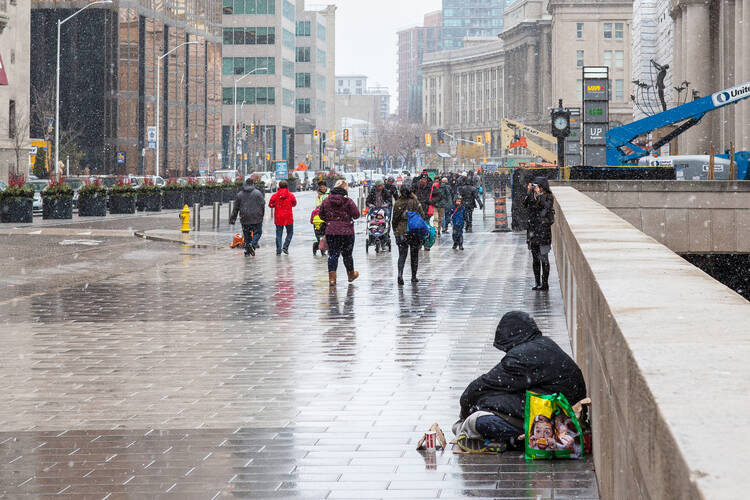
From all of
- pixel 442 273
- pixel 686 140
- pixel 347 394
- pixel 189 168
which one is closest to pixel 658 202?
pixel 442 273

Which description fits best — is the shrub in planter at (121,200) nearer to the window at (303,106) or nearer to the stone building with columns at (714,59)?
the stone building with columns at (714,59)

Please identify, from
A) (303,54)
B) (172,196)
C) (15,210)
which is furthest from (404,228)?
(303,54)

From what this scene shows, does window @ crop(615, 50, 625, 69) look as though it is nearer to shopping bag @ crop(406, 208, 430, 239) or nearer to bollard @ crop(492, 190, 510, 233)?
bollard @ crop(492, 190, 510, 233)

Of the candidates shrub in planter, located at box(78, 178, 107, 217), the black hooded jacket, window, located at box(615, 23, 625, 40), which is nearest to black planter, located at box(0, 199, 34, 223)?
shrub in planter, located at box(78, 178, 107, 217)

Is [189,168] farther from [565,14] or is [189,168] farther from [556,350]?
[556,350]

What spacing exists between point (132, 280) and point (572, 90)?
132997 mm

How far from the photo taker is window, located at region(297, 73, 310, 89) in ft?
509

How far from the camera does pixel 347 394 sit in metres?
9.67

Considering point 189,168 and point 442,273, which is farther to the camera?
point 189,168

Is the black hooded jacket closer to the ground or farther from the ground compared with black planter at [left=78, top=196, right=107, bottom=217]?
closer to the ground

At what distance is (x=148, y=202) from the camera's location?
53.2 m

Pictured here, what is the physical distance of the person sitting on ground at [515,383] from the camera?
7.52 m

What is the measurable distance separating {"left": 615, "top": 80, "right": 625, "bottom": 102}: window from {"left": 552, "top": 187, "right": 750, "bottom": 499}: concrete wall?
480 feet

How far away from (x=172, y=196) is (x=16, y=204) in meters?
16.7
